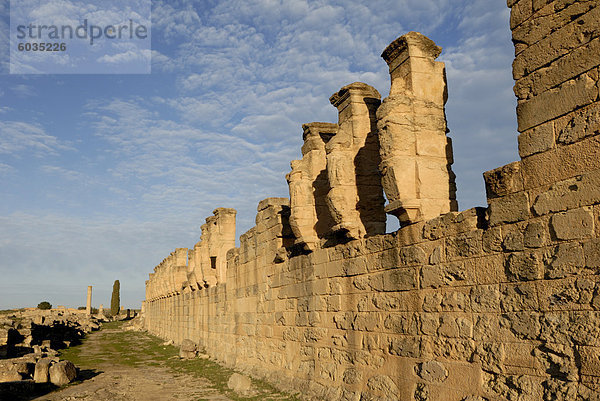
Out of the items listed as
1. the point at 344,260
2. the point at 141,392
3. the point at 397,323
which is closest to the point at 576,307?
the point at 397,323

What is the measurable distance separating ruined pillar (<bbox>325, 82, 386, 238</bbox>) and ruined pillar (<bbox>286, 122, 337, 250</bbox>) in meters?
1.20

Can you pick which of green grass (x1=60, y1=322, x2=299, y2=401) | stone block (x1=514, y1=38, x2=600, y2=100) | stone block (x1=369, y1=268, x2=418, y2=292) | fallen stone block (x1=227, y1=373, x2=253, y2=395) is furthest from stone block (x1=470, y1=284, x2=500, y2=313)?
fallen stone block (x1=227, y1=373, x2=253, y2=395)

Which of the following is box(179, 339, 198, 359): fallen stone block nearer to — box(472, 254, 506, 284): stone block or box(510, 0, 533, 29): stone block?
box(472, 254, 506, 284): stone block

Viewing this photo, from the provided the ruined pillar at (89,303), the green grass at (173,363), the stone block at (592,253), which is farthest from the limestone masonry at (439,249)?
the ruined pillar at (89,303)

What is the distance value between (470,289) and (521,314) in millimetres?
690

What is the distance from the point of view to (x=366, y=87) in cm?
818

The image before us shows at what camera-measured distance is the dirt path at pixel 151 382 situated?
9.46 meters

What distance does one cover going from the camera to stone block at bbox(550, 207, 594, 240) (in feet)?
13.8

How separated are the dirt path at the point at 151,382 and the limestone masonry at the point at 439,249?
40.0 inches

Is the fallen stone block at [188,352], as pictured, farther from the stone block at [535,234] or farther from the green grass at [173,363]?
the stone block at [535,234]

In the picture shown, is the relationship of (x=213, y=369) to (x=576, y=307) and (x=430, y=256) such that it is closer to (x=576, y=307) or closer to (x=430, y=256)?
(x=430, y=256)

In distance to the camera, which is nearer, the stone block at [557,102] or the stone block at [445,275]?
the stone block at [557,102]

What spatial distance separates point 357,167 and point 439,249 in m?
2.54

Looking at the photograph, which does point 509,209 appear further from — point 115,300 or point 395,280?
point 115,300
